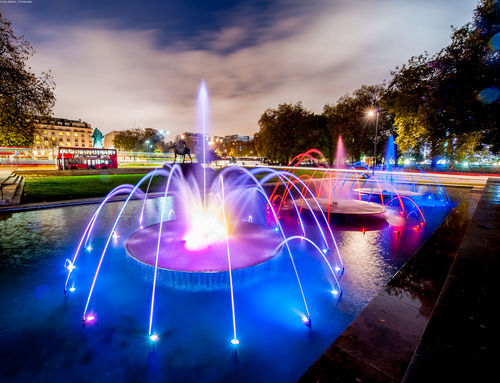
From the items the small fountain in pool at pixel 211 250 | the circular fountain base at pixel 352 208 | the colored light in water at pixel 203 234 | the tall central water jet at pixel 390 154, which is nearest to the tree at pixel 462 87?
the circular fountain base at pixel 352 208

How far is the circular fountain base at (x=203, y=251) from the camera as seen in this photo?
586cm

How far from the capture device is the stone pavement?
2588 millimetres

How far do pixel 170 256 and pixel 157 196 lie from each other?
12.7m

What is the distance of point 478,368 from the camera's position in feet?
8.50

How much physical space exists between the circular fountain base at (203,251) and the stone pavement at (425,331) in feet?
10.1

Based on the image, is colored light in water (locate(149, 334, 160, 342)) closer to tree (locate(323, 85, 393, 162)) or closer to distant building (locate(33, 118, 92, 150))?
tree (locate(323, 85, 393, 162))

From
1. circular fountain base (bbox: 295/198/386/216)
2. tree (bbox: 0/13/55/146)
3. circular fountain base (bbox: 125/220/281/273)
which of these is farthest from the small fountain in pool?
tree (bbox: 0/13/55/146)

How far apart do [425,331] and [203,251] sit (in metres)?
5.13

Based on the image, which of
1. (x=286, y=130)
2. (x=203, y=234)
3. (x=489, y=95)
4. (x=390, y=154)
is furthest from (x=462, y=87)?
(x=390, y=154)

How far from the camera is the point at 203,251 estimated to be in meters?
6.77

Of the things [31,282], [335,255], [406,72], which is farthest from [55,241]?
[406,72]

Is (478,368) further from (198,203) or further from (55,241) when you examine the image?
(198,203)

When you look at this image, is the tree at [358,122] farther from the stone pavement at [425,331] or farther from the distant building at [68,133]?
the distant building at [68,133]

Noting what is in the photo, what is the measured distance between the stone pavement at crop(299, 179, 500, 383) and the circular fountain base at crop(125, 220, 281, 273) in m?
3.06
